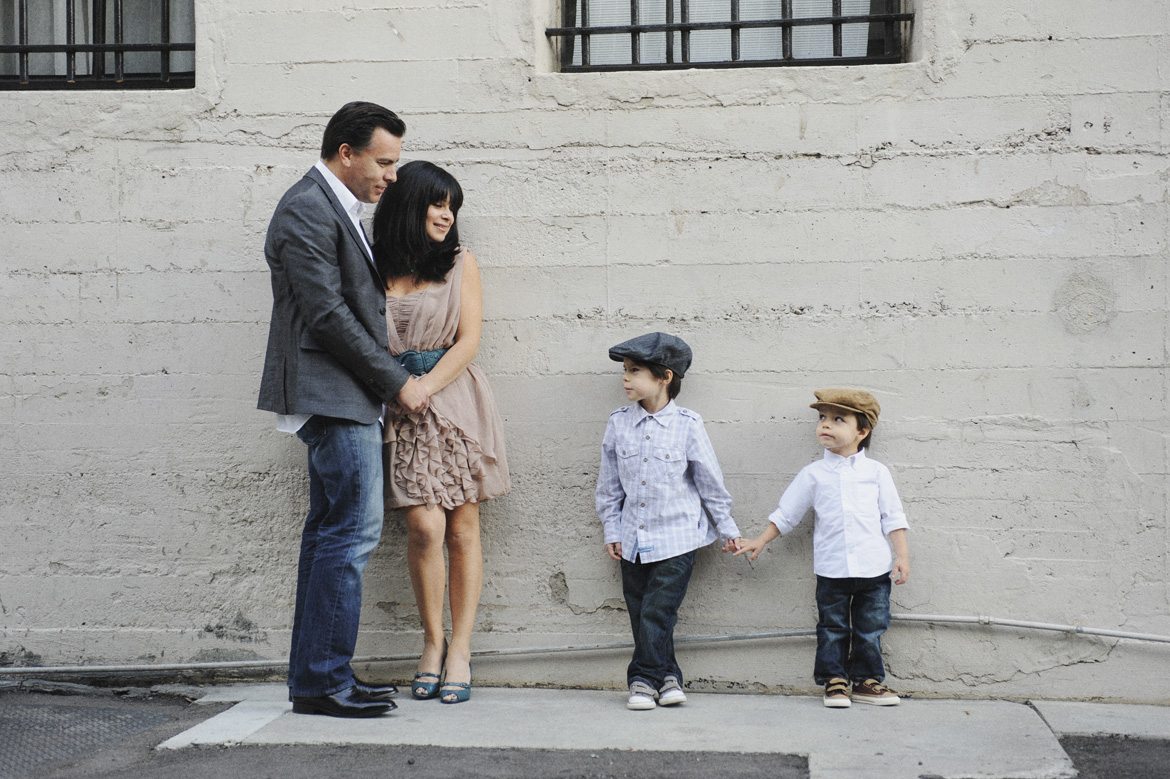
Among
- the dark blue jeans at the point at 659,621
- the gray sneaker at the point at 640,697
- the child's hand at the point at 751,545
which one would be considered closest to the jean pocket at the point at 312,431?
the dark blue jeans at the point at 659,621

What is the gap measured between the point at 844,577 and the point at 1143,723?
1075 mm

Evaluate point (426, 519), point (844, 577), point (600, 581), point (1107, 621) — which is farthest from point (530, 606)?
point (1107, 621)

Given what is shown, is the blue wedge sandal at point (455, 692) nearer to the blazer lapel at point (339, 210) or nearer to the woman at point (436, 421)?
the woman at point (436, 421)

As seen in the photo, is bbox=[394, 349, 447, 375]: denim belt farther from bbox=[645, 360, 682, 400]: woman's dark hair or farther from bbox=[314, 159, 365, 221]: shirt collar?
bbox=[645, 360, 682, 400]: woman's dark hair

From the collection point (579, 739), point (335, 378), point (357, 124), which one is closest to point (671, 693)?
point (579, 739)

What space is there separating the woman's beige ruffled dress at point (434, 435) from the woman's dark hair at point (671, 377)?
2.17ft

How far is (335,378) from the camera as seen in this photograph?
11.2 ft

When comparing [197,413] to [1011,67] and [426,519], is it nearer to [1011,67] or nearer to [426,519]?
[426,519]

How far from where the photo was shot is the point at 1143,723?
136 inches

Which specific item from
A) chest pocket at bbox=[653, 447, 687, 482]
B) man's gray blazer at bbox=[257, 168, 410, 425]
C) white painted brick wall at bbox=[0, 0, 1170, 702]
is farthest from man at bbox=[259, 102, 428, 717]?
chest pocket at bbox=[653, 447, 687, 482]

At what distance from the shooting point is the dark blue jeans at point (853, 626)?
12.0 feet

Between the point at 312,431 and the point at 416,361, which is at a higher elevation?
the point at 416,361

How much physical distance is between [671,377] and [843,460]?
27.0 inches

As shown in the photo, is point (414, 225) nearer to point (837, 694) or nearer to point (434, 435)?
point (434, 435)
